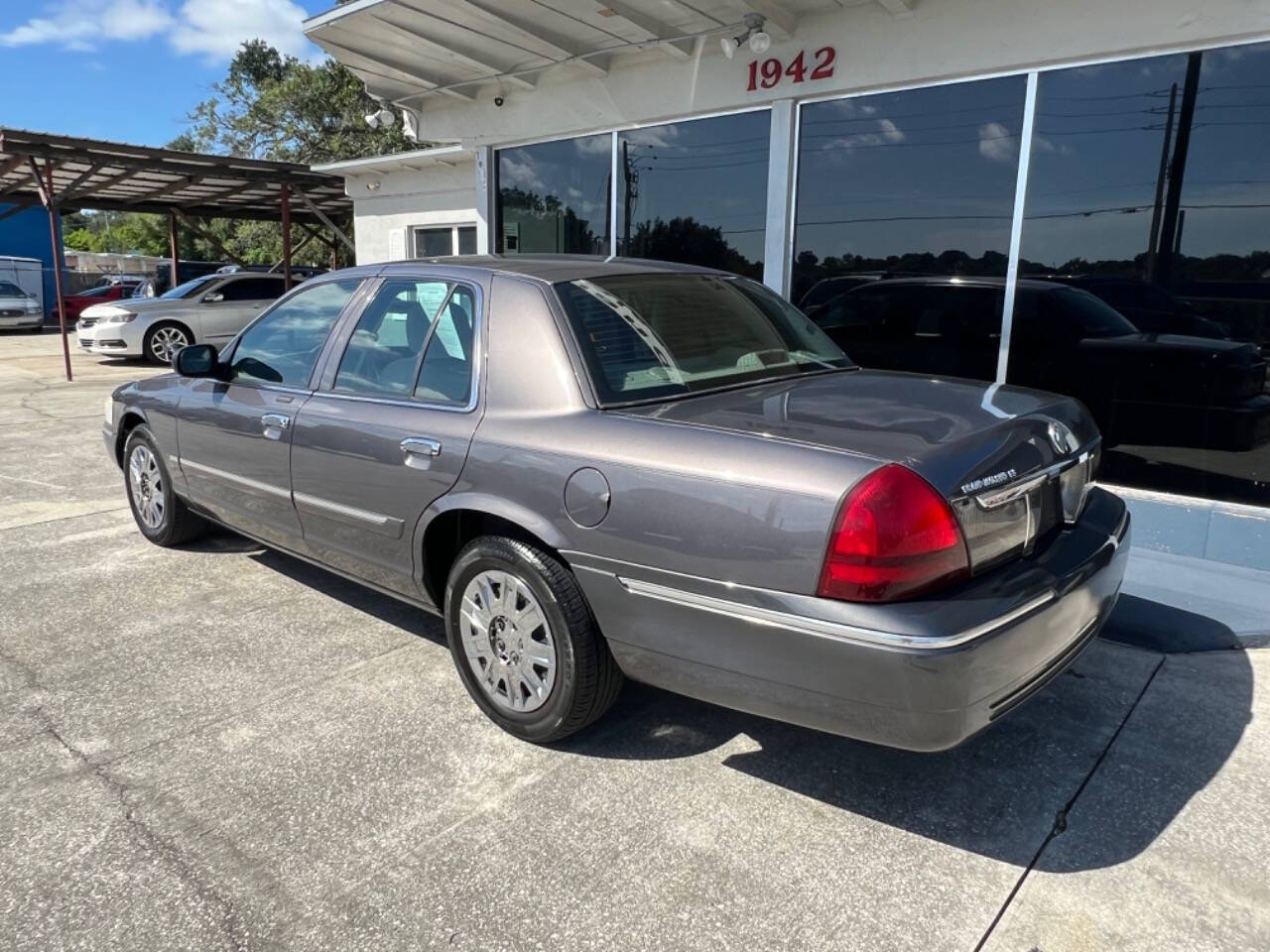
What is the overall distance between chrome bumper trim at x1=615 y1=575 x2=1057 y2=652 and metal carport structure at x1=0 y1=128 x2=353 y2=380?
13.1 metres

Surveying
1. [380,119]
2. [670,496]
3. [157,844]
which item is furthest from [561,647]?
[380,119]

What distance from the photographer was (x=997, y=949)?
2160 millimetres

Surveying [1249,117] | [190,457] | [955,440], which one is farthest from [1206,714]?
[190,457]

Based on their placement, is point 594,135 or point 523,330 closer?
point 523,330

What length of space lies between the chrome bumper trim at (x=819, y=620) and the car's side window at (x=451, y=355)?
1049 millimetres

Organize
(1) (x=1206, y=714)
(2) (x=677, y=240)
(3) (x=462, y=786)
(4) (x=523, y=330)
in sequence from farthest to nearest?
(2) (x=677, y=240) < (1) (x=1206, y=714) < (4) (x=523, y=330) < (3) (x=462, y=786)

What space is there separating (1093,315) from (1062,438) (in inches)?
135

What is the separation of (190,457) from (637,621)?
9.77 feet

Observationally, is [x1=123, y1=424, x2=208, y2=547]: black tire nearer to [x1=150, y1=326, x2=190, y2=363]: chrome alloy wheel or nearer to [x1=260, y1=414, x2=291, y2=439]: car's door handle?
[x1=260, y1=414, x2=291, y2=439]: car's door handle

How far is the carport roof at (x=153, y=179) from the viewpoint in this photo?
41.1 feet

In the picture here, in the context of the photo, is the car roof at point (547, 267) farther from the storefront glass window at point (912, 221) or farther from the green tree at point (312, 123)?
the green tree at point (312, 123)

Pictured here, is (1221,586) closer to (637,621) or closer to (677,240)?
(637,621)

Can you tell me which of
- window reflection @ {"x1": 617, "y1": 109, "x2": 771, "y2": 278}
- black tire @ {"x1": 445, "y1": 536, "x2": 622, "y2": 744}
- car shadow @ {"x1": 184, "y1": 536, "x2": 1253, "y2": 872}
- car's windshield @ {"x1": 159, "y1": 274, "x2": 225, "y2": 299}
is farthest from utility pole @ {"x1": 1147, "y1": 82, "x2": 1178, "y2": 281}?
car's windshield @ {"x1": 159, "y1": 274, "x2": 225, "y2": 299}

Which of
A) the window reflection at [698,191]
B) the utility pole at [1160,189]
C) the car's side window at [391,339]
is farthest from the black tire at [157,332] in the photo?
the utility pole at [1160,189]
